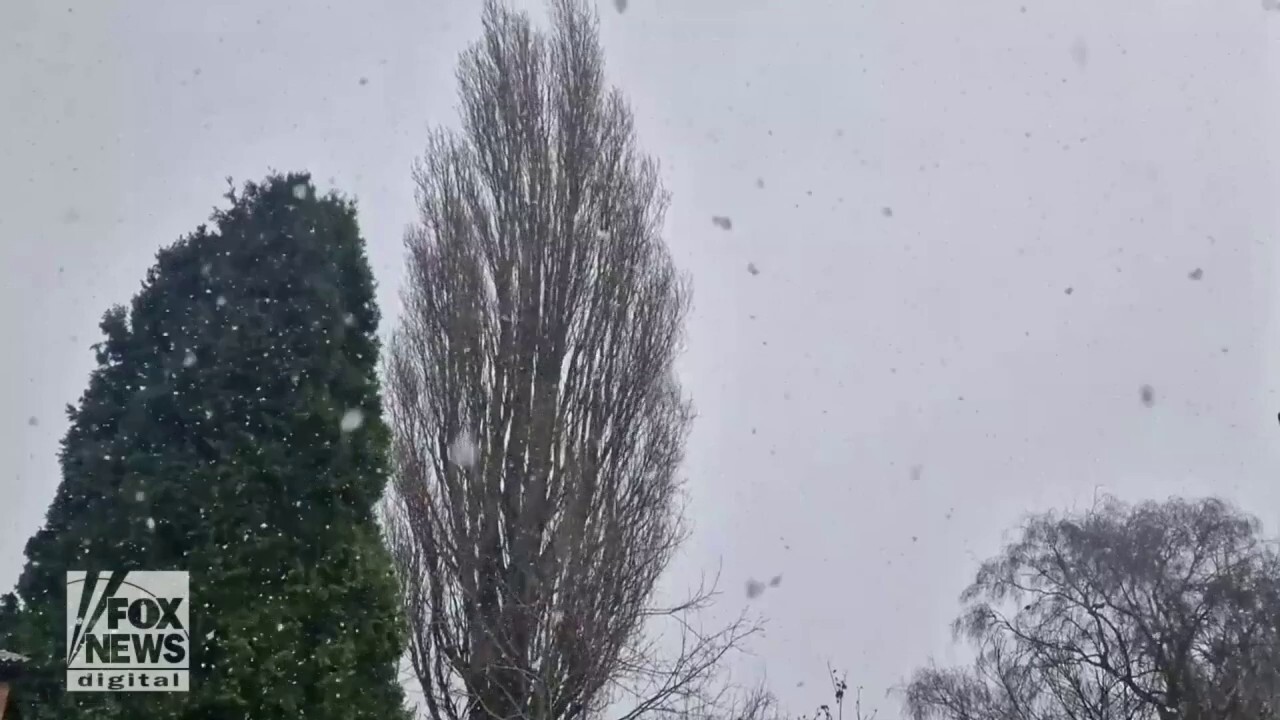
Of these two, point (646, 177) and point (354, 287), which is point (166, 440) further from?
point (646, 177)

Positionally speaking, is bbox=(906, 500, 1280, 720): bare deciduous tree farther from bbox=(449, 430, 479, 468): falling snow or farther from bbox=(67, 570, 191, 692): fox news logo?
bbox=(67, 570, 191, 692): fox news logo

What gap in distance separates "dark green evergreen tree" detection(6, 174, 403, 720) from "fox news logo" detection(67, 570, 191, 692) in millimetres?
80

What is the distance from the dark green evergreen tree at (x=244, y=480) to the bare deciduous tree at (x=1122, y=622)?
40.6 feet

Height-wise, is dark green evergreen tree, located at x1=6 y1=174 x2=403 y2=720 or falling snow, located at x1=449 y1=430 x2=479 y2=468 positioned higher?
falling snow, located at x1=449 y1=430 x2=479 y2=468

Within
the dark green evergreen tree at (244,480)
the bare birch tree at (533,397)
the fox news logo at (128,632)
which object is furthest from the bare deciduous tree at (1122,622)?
the fox news logo at (128,632)

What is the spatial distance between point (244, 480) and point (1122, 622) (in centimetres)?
1449

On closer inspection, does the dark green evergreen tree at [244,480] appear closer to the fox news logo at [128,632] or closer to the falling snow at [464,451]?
the fox news logo at [128,632]

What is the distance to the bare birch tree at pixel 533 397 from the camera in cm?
1285

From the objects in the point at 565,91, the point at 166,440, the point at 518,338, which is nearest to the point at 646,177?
the point at 565,91

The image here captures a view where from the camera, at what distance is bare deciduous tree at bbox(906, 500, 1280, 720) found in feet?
58.5

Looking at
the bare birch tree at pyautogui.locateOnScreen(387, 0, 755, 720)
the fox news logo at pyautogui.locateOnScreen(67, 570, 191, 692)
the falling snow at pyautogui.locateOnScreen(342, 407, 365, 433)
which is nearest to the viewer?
the fox news logo at pyautogui.locateOnScreen(67, 570, 191, 692)

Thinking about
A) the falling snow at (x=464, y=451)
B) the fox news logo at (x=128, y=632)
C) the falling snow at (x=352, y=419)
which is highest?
the falling snow at (x=464, y=451)

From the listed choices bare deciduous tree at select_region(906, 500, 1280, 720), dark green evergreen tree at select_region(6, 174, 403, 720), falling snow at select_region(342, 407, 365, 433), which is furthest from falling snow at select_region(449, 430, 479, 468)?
bare deciduous tree at select_region(906, 500, 1280, 720)

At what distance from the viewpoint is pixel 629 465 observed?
539 inches
